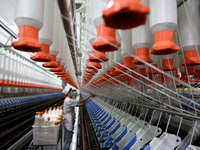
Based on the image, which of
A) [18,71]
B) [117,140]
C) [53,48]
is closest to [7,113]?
[18,71]

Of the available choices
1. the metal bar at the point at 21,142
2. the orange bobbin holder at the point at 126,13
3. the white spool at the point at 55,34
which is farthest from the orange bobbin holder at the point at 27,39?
the metal bar at the point at 21,142

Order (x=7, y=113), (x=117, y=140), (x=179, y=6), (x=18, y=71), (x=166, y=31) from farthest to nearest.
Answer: (x=18, y=71) < (x=7, y=113) < (x=117, y=140) < (x=179, y=6) < (x=166, y=31)

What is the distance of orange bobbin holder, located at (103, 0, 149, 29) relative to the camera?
413 mm

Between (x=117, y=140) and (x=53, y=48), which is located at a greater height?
(x=53, y=48)

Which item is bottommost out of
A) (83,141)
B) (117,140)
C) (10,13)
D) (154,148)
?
(83,141)

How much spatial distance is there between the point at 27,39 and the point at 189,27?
1.19 m

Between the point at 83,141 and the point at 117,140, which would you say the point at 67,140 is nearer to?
the point at 83,141

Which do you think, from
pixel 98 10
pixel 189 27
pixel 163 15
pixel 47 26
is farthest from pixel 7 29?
pixel 163 15

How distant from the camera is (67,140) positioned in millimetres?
3434

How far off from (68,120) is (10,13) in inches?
113

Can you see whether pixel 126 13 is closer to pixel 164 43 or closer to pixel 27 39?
pixel 164 43

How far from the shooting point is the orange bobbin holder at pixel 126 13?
1.36 feet

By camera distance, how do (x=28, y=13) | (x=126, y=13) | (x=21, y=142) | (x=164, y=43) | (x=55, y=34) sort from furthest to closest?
(x=21, y=142) → (x=55, y=34) → (x=28, y=13) → (x=164, y=43) → (x=126, y=13)

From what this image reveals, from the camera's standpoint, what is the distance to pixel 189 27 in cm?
129
